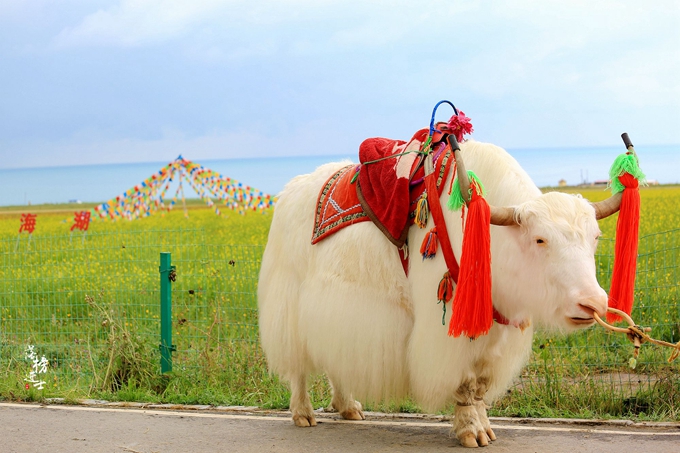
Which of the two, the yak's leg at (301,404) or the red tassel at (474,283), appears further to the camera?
the yak's leg at (301,404)

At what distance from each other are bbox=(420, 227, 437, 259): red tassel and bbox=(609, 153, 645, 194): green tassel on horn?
3.60 feet

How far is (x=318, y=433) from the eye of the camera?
525 centimetres

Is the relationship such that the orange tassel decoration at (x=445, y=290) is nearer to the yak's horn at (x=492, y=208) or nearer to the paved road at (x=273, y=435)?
the yak's horn at (x=492, y=208)

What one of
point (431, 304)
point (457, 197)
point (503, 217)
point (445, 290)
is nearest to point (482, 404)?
point (431, 304)

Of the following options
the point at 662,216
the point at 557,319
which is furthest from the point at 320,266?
the point at 662,216

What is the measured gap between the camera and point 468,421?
15.7 ft

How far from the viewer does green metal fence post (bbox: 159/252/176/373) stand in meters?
6.67

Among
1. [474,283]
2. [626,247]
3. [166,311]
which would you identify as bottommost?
[166,311]

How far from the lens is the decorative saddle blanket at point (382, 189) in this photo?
4863 millimetres

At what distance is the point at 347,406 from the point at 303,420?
0.39m

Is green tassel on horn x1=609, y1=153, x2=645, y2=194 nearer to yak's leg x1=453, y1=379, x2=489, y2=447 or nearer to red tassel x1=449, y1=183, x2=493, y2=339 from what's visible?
red tassel x1=449, y1=183, x2=493, y2=339

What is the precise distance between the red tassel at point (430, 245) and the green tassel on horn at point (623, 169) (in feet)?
3.60

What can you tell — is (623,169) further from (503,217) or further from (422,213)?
(422,213)

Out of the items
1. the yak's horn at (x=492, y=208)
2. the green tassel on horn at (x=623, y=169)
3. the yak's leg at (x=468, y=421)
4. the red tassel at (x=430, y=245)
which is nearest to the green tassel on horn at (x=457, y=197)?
the yak's horn at (x=492, y=208)
